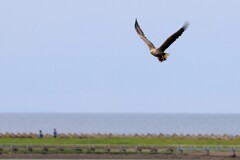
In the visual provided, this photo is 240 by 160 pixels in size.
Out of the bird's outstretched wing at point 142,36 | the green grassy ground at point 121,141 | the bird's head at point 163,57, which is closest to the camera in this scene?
the bird's head at point 163,57

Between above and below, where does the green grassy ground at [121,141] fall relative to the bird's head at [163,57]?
above

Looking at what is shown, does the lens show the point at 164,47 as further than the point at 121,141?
No

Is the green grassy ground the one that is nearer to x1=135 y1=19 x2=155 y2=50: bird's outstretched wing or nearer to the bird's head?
x1=135 y1=19 x2=155 y2=50: bird's outstretched wing

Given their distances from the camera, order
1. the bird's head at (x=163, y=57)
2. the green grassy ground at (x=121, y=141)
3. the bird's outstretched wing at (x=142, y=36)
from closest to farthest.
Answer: the bird's head at (x=163, y=57) → the bird's outstretched wing at (x=142, y=36) → the green grassy ground at (x=121, y=141)

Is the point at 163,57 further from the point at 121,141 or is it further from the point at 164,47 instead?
the point at 121,141

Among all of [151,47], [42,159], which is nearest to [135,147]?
[42,159]

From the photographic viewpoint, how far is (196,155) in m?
64.4

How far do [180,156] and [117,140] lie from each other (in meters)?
12.0

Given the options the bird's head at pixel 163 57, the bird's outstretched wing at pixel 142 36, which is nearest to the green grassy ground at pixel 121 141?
the bird's outstretched wing at pixel 142 36

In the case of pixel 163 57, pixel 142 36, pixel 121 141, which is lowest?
pixel 163 57

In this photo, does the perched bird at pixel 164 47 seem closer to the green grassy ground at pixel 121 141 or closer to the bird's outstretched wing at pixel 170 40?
the bird's outstretched wing at pixel 170 40

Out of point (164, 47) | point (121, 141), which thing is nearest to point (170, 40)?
point (164, 47)

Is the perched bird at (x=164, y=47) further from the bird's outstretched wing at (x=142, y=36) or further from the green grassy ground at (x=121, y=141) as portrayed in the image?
the green grassy ground at (x=121, y=141)

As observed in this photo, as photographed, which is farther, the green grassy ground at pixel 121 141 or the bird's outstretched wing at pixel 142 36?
the green grassy ground at pixel 121 141
